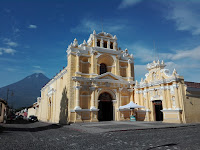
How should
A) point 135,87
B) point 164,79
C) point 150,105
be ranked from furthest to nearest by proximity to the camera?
1. point 135,87
2. point 150,105
3. point 164,79

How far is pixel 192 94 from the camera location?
1914 cm

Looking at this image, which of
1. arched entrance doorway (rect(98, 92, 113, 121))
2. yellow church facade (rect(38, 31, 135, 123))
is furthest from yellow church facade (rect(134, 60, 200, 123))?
arched entrance doorway (rect(98, 92, 113, 121))

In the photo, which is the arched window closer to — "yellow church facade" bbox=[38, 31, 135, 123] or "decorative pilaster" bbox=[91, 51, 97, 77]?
"yellow church facade" bbox=[38, 31, 135, 123]

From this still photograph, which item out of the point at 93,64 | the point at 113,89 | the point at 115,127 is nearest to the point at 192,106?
the point at 113,89

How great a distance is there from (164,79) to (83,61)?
10.5 m

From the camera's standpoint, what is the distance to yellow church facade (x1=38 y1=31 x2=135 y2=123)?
20812 millimetres

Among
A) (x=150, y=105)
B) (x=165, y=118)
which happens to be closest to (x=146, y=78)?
(x=150, y=105)

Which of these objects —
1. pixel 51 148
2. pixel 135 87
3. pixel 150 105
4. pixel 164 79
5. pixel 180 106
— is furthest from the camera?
pixel 135 87

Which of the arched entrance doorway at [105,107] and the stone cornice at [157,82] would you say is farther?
the arched entrance doorway at [105,107]

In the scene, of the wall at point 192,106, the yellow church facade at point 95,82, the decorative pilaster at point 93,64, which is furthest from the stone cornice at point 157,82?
the decorative pilaster at point 93,64

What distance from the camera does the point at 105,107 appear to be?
24.0 metres

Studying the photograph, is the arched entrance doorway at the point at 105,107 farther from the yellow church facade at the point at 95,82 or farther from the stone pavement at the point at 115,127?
the stone pavement at the point at 115,127

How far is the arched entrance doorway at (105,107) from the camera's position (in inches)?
904

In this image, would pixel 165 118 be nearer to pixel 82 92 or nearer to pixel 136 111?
pixel 136 111
